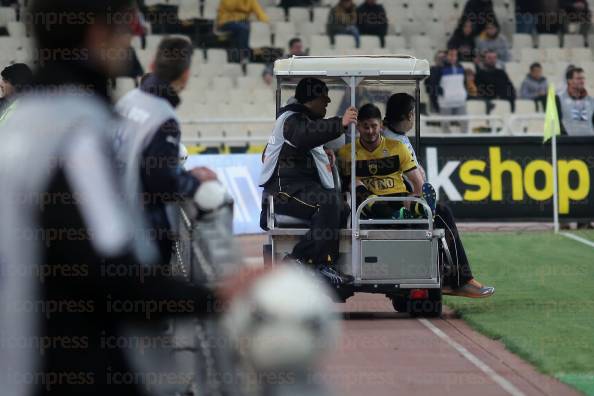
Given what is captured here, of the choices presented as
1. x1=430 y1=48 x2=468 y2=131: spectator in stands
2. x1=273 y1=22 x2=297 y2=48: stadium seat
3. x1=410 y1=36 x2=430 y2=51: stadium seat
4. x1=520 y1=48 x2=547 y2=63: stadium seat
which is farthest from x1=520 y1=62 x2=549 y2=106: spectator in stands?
x1=273 y1=22 x2=297 y2=48: stadium seat

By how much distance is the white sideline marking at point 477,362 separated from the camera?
8.73 meters

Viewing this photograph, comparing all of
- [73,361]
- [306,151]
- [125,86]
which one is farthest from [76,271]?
[125,86]

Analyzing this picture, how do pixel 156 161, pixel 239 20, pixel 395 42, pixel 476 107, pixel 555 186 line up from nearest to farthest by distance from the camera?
pixel 156 161, pixel 555 186, pixel 476 107, pixel 239 20, pixel 395 42

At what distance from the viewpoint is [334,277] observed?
39.8 feet

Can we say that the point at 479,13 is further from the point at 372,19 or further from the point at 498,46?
the point at 372,19

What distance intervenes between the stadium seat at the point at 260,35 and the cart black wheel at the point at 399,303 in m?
15.1

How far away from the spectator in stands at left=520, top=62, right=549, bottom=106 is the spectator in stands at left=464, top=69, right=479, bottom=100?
1027 mm

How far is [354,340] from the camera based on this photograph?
36.3ft

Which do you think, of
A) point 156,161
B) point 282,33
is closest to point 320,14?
point 282,33

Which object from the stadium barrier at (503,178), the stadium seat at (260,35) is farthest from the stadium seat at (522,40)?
the stadium barrier at (503,178)

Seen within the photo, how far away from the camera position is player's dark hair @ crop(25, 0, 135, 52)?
300 cm

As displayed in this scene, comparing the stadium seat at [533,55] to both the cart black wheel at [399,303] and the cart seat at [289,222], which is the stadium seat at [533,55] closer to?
the cart black wheel at [399,303]

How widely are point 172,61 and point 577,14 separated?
24.5 metres

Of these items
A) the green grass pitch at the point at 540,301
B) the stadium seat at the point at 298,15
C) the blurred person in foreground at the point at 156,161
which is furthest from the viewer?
the stadium seat at the point at 298,15
